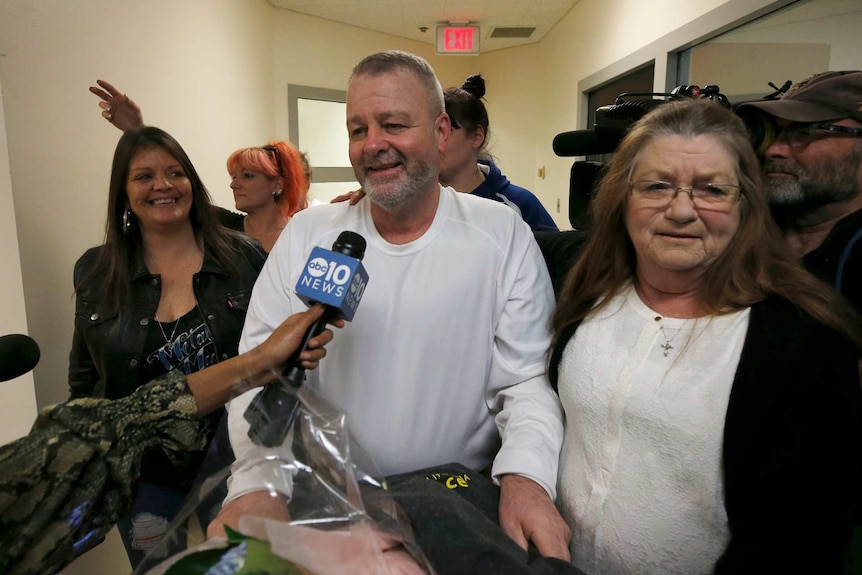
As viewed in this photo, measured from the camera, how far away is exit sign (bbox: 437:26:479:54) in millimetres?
5145

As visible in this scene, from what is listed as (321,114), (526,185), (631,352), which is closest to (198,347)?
(631,352)

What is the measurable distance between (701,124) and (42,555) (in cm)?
109

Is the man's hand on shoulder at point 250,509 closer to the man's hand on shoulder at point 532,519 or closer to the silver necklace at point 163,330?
the man's hand on shoulder at point 532,519

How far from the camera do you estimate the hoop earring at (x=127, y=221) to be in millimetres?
1609

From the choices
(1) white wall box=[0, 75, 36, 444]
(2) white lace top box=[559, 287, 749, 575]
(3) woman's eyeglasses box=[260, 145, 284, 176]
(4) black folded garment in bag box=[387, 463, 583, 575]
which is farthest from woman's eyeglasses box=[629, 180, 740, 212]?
(3) woman's eyeglasses box=[260, 145, 284, 176]

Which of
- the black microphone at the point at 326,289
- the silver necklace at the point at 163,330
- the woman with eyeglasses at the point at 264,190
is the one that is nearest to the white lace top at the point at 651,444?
the black microphone at the point at 326,289

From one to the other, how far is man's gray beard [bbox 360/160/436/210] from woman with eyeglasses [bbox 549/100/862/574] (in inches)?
15.9

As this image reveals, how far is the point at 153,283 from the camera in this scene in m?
1.56

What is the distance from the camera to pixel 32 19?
68.3 inches

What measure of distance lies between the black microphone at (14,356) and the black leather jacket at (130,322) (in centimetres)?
81

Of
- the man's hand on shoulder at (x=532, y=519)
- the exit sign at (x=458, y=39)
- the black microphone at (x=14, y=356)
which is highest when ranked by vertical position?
the exit sign at (x=458, y=39)

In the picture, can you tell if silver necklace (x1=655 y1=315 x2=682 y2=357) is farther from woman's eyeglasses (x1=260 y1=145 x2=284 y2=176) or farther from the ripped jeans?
woman's eyeglasses (x1=260 y1=145 x2=284 y2=176)

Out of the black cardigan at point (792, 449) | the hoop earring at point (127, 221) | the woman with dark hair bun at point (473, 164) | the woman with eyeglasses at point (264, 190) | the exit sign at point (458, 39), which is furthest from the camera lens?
the exit sign at point (458, 39)

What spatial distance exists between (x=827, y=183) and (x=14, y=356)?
1.44 m
